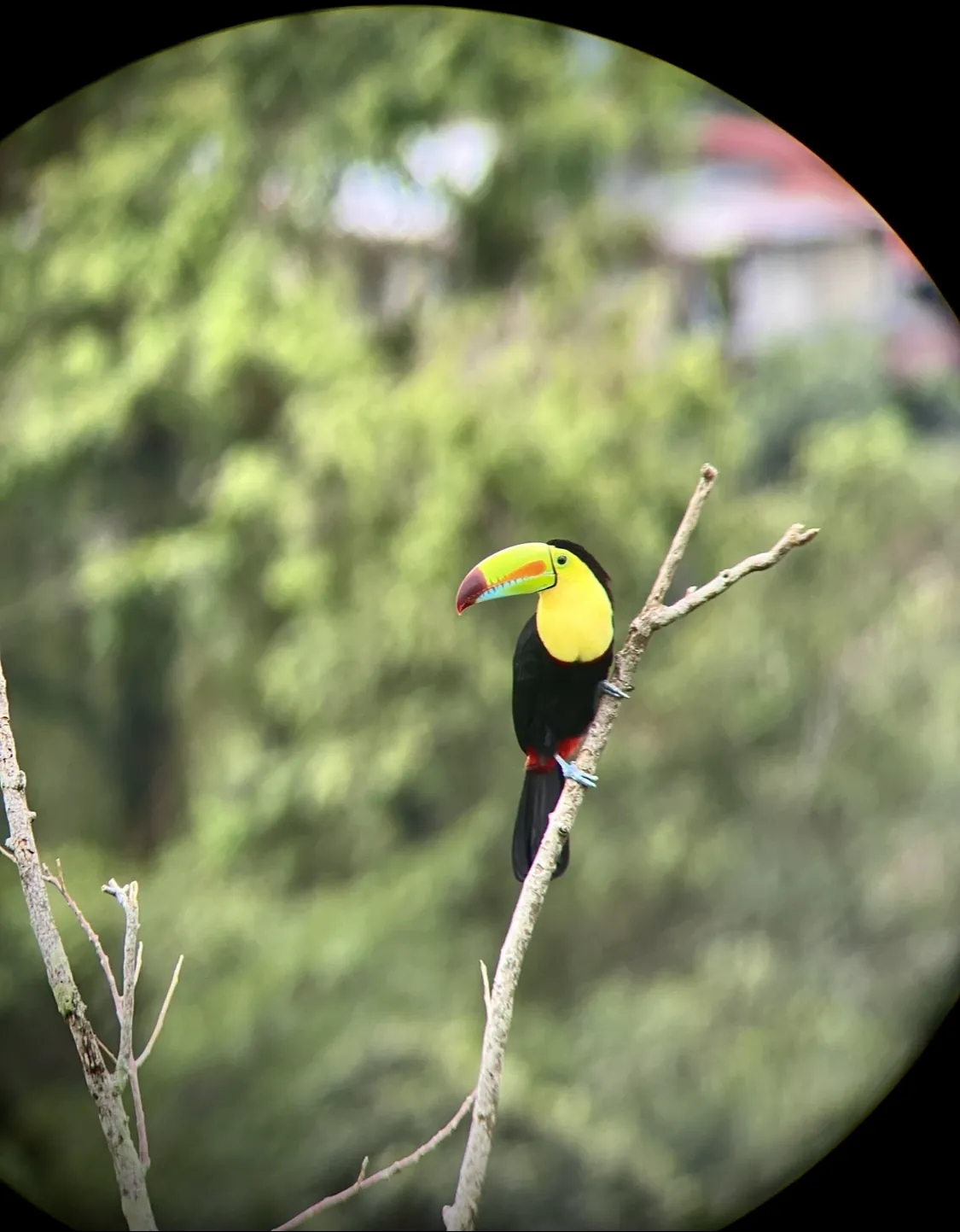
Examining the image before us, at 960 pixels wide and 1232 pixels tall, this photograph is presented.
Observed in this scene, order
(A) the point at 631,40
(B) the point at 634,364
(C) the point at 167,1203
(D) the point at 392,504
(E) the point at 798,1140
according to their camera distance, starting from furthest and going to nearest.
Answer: (D) the point at 392,504
(B) the point at 634,364
(C) the point at 167,1203
(E) the point at 798,1140
(A) the point at 631,40

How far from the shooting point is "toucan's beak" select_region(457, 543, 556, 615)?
3.77 ft

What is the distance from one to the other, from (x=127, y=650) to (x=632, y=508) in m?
1.17

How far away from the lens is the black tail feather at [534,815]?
1.17 metres

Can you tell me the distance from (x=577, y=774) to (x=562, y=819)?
0.05 metres

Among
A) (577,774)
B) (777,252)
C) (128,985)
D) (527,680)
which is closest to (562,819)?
(577,774)

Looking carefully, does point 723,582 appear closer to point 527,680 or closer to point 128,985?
point 527,680

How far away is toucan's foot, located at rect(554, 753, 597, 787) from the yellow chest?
0.11 m

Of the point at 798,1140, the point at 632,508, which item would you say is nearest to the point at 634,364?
the point at 632,508

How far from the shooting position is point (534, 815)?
1.20 metres

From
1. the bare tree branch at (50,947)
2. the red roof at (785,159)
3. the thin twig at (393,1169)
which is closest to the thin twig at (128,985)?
the bare tree branch at (50,947)

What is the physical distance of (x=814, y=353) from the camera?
5.99 feet

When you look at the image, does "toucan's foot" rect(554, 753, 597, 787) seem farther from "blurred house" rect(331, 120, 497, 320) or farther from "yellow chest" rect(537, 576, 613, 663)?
"blurred house" rect(331, 120, 497, 320)

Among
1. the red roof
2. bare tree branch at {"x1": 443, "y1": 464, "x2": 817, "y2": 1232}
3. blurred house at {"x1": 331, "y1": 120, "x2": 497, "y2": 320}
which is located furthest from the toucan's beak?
blurred house at {"x1": 331, "y1": 120, "x2": 497, "y2": 320}

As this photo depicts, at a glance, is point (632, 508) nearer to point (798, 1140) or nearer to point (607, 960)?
point (607, 960)
